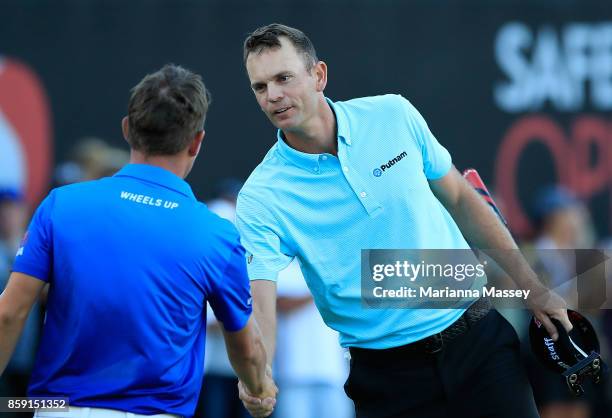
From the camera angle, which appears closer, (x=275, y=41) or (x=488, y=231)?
(x=275, y=41)

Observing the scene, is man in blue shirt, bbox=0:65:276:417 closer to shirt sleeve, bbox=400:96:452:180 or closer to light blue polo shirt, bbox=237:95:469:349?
light blue polo shirt, bbox=237:95:469:349

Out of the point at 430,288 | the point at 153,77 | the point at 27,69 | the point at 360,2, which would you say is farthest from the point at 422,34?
the point at 153,77

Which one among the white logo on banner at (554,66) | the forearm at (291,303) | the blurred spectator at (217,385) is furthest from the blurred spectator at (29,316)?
the white logo on banner at (554,66)

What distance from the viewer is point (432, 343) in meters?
4.31

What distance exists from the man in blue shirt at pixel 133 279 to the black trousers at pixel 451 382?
1047 mm

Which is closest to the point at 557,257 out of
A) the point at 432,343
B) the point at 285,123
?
the point at 432,343

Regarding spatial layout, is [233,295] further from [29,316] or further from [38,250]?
[29,316]

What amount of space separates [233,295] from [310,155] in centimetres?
105

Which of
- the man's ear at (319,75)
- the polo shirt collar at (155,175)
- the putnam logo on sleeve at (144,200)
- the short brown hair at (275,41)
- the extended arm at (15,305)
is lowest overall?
the extended arm at (15,305)

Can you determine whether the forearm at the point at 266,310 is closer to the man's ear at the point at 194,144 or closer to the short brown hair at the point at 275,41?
the man's ear at the point at 194,144

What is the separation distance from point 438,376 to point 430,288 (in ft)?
1.23

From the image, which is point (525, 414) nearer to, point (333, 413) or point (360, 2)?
point (333, 413)

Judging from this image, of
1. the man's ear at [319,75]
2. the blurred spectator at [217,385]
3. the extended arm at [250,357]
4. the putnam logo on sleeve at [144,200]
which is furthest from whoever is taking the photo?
the blurred spectator at [217,385]

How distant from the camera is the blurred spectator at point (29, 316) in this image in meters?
6.74
